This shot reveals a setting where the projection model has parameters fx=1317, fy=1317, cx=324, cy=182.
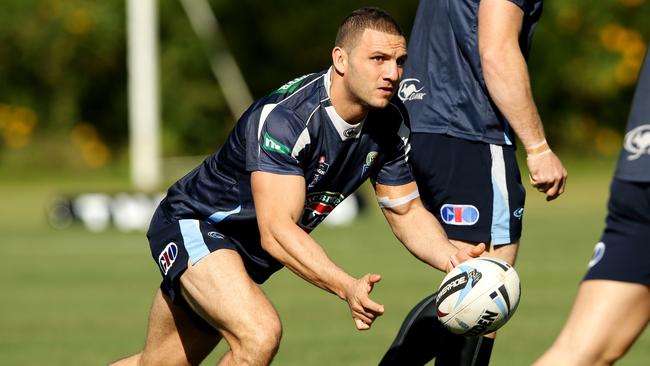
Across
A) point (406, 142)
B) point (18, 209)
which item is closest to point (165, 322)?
point (406, 142)

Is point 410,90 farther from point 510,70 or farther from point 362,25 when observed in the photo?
point 362,25

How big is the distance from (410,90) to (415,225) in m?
0.77

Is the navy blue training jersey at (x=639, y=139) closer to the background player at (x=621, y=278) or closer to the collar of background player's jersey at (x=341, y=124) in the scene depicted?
the background player at (x=621, y=278)

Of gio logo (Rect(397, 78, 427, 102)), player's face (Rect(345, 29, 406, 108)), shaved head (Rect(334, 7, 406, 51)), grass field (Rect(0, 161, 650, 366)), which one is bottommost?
grass field (Rect(0, 161, 650, 366))

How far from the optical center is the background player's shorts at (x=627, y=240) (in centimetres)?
450

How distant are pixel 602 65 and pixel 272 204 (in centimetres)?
2952

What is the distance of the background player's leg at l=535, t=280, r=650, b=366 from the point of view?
4500mm

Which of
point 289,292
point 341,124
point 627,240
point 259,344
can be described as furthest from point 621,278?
point 289,292

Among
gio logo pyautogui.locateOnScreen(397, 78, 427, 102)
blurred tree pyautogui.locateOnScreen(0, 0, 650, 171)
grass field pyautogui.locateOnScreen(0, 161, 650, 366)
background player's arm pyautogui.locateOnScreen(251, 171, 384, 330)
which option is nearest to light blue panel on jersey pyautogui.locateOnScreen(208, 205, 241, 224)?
background player's arm pyautogui.locateOnScreen(251, 171, 384, 330)

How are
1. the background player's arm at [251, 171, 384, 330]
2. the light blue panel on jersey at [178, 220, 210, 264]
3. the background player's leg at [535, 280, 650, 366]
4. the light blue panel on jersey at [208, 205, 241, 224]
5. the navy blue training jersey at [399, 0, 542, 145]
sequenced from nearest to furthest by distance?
the background player's leg at [535, 280, 650, 366], the background player's arm at [251, 171, 384, 330], the light blue panel on jersey at [178, 220, 210, 264], the light blue panel on jersey at [208, 205, 241, 224], the navy blue training jersey at [399, 0, 542, 145]

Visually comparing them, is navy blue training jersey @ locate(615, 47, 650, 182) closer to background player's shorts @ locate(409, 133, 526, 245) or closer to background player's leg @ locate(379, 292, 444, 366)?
background player's shorts @ locate(409, 133, 526, 245)

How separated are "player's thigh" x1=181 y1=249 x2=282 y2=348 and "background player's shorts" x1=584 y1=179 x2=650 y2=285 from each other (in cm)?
167

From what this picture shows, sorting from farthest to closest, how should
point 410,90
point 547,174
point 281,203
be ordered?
point 410,90 < point 547,174 < point 281,203

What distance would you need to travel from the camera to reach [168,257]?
6145 millimetres
